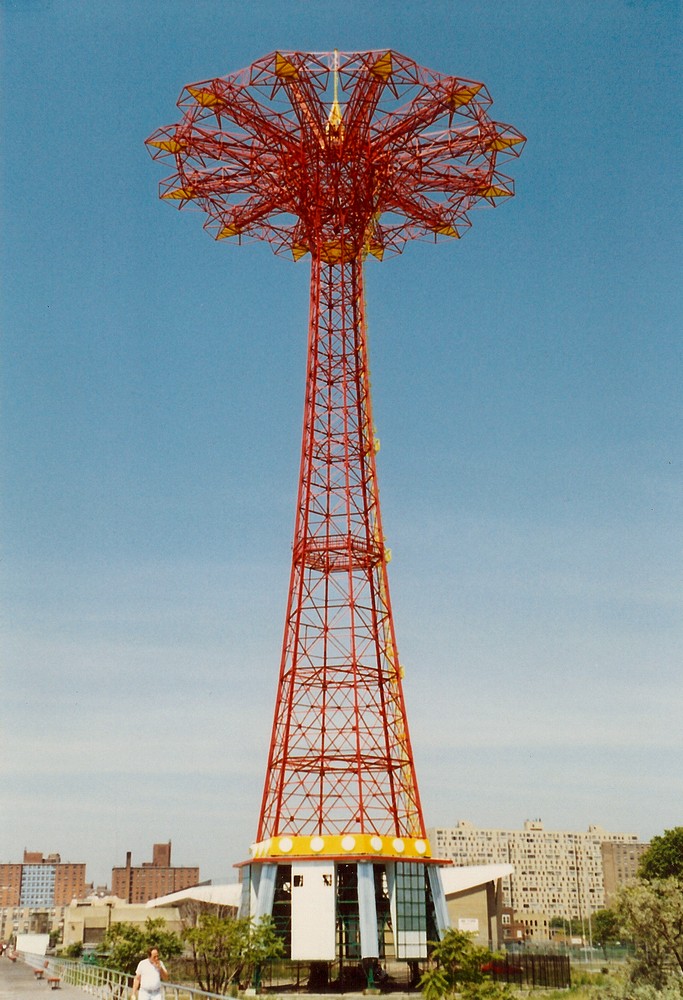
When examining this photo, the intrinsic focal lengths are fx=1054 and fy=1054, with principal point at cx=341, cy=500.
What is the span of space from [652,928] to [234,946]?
21.2m

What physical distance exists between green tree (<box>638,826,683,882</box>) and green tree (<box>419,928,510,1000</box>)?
53.0 meters

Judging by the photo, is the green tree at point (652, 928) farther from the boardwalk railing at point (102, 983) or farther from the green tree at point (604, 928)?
the green tree at point (604, 928)

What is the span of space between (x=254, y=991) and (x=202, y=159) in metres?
39.2

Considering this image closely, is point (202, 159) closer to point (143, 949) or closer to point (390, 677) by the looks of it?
point (390, 677)

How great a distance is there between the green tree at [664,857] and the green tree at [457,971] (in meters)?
53.0

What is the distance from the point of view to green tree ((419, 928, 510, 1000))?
132 feet

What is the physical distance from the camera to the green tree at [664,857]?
9125 cm

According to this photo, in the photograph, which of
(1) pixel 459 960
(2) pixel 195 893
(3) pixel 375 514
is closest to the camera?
(1) pixel 459 960

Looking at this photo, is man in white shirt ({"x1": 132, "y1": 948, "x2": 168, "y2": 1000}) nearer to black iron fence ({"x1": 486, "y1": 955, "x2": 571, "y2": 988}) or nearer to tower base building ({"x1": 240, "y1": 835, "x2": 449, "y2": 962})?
tower base building ({"x1": 240, "y1": 835, "x2": 449, "y2": 962})

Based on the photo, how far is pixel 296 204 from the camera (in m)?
55.2

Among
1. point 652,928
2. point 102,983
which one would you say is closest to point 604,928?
point 652,928

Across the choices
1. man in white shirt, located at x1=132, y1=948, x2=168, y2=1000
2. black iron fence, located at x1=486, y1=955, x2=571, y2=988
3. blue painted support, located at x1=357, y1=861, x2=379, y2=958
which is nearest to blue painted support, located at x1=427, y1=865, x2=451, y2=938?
blue painted support, located at x1=357, y1=861, x2=379, y2=958

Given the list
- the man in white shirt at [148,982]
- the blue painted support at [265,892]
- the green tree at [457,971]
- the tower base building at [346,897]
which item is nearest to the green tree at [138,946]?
the blue painted support at [265,892]

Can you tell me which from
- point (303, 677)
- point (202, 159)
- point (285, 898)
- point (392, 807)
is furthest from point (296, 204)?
point (285, 898)
